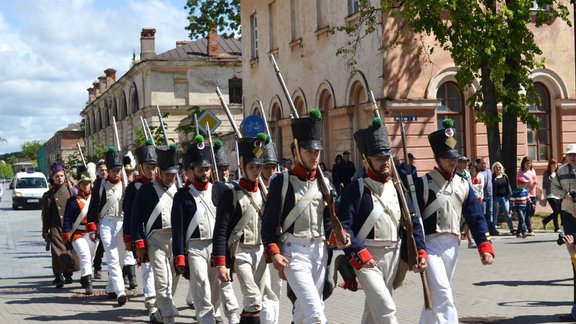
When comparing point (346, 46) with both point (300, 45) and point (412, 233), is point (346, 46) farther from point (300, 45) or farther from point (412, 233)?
point (412, 233)

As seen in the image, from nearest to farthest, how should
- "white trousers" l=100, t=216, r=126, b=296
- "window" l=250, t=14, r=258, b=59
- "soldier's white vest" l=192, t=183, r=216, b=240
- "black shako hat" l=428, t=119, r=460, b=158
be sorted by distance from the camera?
1. "black shako hat" l=428, t=119, r=460, b=158
2. "soldier's white vest" l=192, t=183, r=216, b=240
3. "white trousers" l=100, t=216, r=126, b=296
4. "window" l=250, t=14, r=258, b=59

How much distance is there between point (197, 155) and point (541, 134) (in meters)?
20.4

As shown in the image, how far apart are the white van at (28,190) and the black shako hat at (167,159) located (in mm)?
38204

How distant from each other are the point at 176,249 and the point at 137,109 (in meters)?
52.0

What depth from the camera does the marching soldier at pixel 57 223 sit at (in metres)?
15.9

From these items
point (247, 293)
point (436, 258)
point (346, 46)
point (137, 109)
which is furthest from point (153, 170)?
point (137, 109)

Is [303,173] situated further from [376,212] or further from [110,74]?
[110,74]

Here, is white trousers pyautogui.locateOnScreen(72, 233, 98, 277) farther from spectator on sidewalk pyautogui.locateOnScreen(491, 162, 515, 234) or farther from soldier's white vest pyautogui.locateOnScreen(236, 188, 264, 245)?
spectator on sidewalk pyautogui.locateOnScreen(491, 162, 515, 234)

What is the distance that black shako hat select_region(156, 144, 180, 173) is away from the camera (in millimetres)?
11242

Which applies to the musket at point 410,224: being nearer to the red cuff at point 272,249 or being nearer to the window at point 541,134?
the red cuff at point 272,249

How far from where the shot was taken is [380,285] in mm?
7984

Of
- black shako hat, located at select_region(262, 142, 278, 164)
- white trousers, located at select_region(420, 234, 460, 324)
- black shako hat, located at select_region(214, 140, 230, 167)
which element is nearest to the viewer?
white trousers, located at select_region(420, 234, 460, 324)

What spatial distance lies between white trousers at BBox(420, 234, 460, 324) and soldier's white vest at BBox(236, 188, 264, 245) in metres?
1.73

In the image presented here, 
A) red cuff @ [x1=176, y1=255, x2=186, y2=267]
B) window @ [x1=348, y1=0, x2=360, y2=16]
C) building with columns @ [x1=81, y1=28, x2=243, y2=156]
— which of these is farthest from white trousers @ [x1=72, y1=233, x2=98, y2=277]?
building with columns @ [x1=81, y1=28, x2=243, y2=156]
